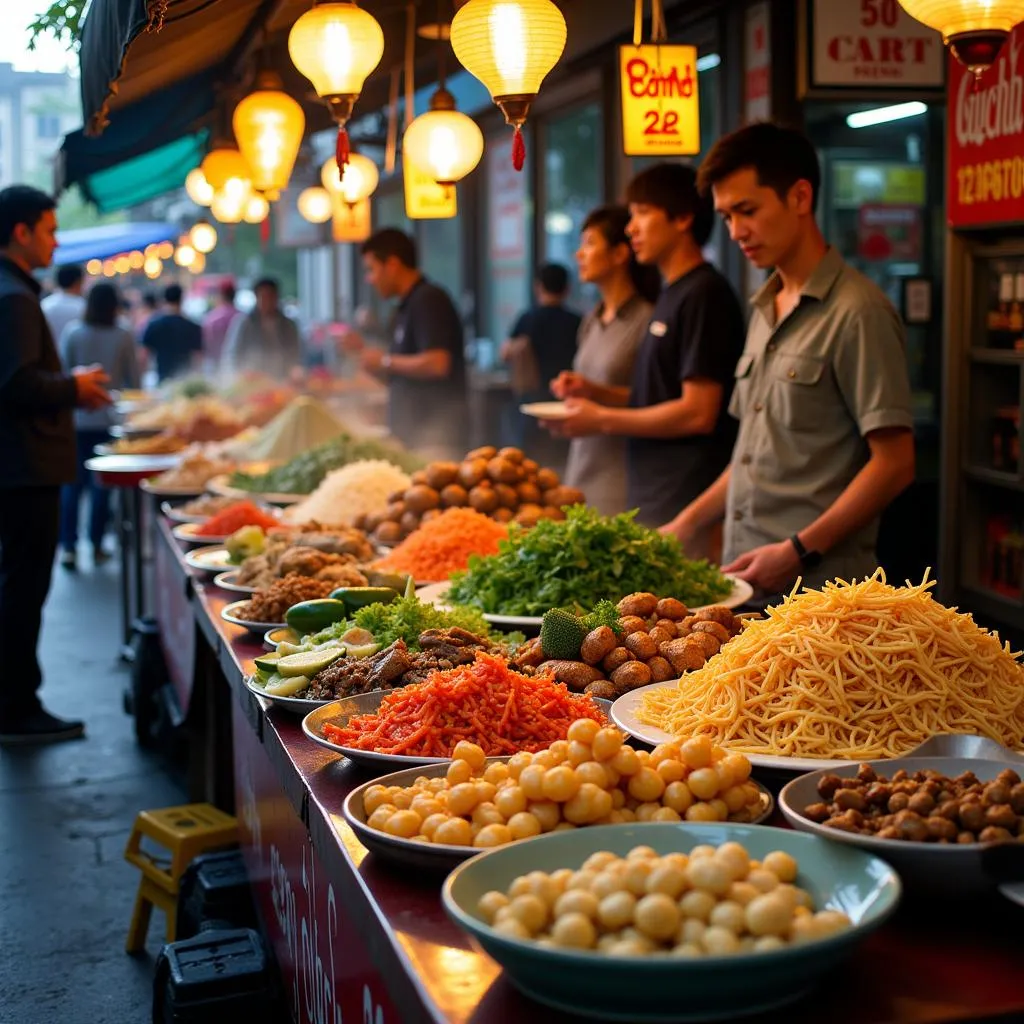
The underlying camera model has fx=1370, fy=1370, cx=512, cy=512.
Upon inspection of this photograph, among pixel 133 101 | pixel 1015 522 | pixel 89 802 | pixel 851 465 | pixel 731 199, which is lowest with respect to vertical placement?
pixel 89 802

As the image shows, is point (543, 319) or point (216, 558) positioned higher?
point (543, 319)

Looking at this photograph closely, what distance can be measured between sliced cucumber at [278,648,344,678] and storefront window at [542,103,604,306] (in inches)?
309

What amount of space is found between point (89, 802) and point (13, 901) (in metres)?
1.16

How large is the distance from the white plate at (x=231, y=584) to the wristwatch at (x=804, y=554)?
1551 mm

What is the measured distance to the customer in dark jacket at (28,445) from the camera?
21.4 feet

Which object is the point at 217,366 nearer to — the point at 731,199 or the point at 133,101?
the point at 133,101

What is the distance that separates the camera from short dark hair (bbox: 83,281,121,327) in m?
12.3

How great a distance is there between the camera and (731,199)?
399 centimetres

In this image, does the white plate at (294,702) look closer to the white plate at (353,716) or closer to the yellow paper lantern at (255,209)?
the white plate at (353,716)

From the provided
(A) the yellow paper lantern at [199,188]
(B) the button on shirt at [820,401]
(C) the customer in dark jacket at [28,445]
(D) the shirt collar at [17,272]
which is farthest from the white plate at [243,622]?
(A) the yellow paper lantern at [199,188]

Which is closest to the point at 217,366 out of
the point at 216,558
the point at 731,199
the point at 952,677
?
the point at 216,558

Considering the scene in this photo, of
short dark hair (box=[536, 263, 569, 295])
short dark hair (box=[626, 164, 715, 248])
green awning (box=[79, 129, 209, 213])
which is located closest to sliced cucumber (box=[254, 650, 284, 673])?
short dark hair (box=[626, 164, 715, 248])

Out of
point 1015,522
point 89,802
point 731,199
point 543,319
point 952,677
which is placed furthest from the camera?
point 543,319

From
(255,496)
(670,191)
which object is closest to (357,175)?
(255,496)
